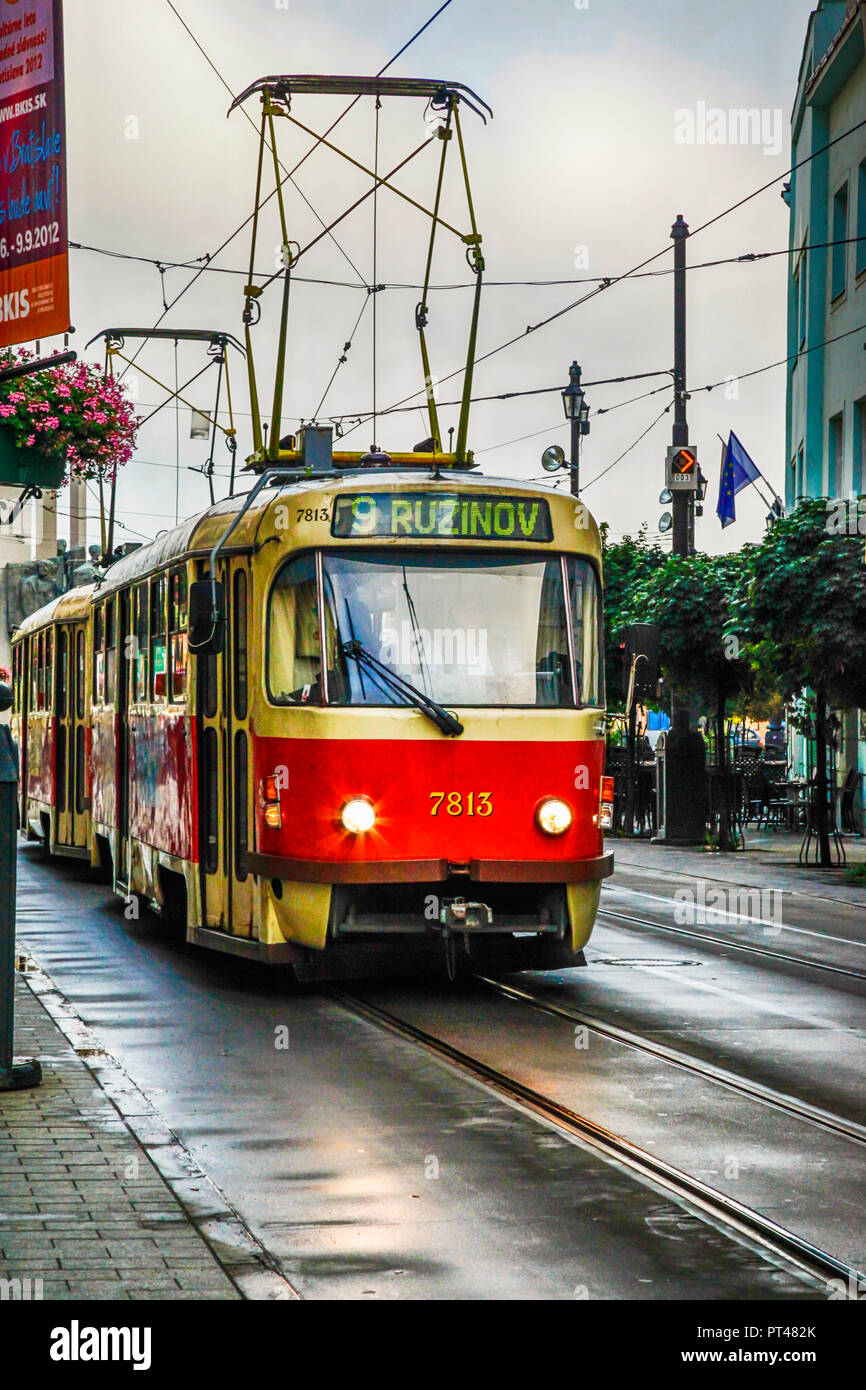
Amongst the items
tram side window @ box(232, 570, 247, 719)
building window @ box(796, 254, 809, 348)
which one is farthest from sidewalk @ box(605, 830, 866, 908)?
building window @ box(796, 254, 809, 348)

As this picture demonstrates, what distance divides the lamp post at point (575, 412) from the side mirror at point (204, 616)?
2260cm

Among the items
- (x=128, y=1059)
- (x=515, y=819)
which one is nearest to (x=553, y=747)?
(x=515, y=819)

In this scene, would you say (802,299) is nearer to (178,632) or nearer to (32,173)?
(178,632)

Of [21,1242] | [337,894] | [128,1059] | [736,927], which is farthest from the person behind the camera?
A: [736,927]

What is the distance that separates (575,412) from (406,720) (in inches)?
923

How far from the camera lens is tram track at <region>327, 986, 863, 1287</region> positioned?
241 inches

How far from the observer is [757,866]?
25.1 m

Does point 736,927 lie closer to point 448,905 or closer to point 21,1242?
point 448,905

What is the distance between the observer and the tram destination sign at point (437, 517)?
1155cm

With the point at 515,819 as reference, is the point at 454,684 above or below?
above

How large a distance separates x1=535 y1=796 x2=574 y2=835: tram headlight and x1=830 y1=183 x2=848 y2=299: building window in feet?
76.4

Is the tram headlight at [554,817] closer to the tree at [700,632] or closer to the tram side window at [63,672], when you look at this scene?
the tram side window at [63,672]
